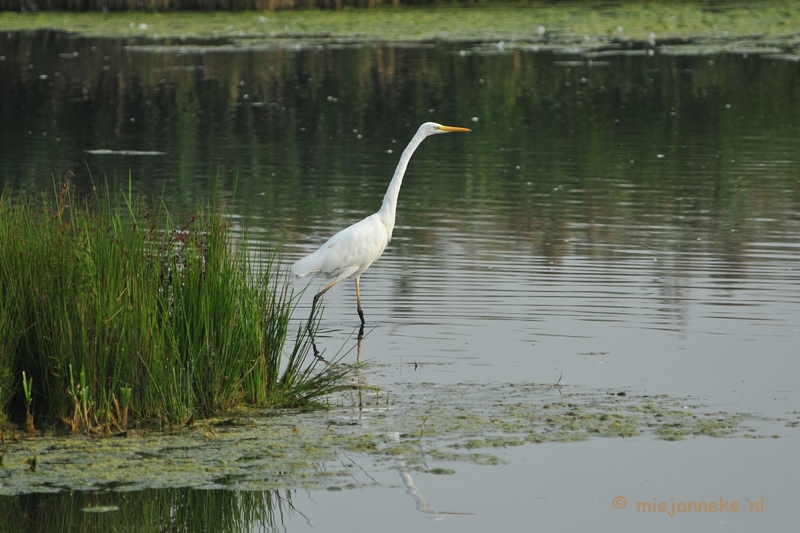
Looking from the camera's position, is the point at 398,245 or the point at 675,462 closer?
the point at 675,462

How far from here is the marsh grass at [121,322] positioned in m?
5.73

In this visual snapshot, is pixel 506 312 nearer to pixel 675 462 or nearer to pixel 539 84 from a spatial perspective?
pixel 675 462

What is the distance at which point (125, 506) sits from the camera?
5008 mm

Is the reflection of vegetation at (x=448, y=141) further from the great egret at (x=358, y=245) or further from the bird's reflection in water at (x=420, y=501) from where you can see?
the bird's reflection in water at (x=420, y=501)

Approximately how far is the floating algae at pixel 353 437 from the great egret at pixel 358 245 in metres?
1.93

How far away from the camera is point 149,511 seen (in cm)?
500

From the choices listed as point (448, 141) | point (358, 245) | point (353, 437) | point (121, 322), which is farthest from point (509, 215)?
point (121, 322)

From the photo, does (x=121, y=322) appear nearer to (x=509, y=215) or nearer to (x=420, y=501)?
(x=420, y=501)

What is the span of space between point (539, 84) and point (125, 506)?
1992 cm

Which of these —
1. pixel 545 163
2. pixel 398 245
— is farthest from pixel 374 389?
pixel 545 163

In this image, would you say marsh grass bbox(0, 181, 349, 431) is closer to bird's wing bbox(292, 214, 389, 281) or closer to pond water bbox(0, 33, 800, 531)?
pond water bbox(0, 33, 800, 531)

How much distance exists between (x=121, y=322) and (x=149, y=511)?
3.58 feet

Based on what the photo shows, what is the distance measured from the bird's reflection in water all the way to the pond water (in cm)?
1

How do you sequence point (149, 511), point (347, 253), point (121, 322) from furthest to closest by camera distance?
1. point (347, 253)
2. point (121, 322)
3. point (149, 511)
